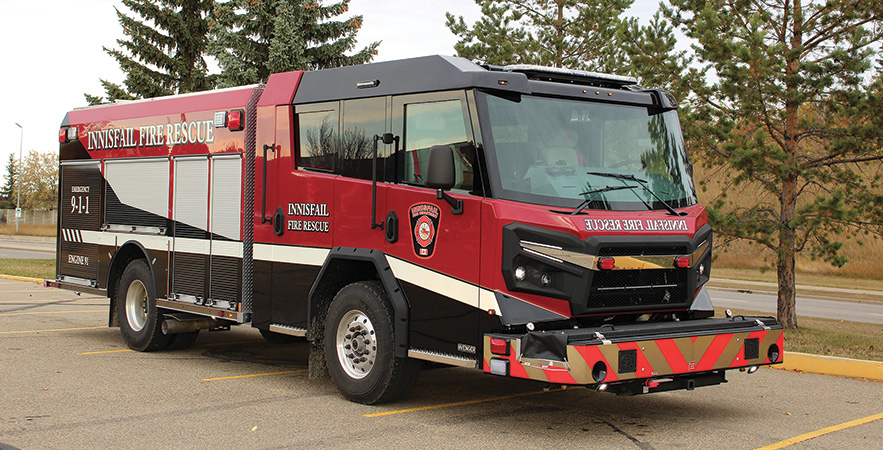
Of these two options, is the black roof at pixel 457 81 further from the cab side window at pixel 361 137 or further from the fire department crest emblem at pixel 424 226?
the fire department crest emblem at pixel 424 226

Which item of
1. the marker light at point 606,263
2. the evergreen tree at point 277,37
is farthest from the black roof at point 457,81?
the evergreen tree at point 277,37

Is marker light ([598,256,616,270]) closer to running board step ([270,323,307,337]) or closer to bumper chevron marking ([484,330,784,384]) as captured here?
bumper chevron marking ([484,330,784,384])

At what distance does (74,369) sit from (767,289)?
2338 cm

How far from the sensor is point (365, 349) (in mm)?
7414

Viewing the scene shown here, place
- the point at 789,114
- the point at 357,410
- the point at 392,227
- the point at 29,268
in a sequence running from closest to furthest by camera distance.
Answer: the point at 392,227 < the point at 357,410 < the point at 789,114 < the point at 29,268

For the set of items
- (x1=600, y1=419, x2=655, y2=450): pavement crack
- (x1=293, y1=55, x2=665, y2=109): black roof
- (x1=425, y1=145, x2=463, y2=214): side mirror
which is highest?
(x1=293, y1=55, x2=665, y2=109): black roof

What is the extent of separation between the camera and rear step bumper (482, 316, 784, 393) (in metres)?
5.94

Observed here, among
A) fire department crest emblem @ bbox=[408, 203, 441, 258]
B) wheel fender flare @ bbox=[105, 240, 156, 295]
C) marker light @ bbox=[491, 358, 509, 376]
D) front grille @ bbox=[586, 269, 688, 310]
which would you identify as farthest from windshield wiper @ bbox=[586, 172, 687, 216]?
wheel fender flare @ bbox=[105, 240, 156, 295]

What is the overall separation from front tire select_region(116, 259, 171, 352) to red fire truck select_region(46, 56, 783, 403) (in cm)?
98

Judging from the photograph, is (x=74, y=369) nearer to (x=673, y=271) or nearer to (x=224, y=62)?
(x=673, y=271)

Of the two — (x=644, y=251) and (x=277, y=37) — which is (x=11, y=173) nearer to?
(x=277, y=37)

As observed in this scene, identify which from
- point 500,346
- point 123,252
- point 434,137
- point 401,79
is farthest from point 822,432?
point 123,252

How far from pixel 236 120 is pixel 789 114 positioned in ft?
32.4

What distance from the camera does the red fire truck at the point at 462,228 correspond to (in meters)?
6.27
